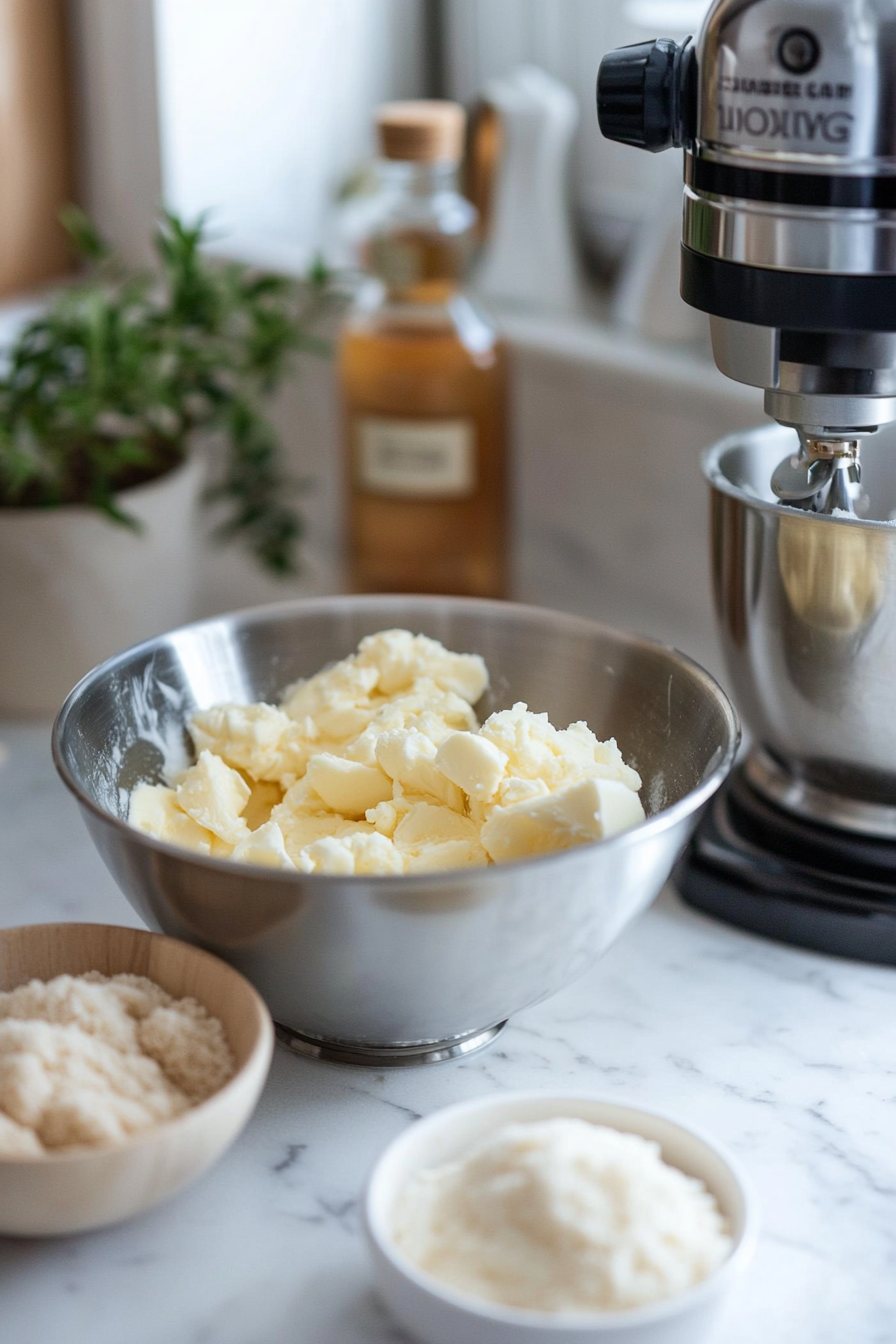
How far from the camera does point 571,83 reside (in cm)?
136

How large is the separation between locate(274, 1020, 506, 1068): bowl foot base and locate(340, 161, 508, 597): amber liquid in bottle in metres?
0.53

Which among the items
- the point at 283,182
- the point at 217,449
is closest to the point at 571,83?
the point at 283,182

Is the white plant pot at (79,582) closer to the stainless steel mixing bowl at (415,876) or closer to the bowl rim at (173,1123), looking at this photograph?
the stainless steel mixing bowl at (415,876)

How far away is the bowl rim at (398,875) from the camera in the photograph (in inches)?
22.0

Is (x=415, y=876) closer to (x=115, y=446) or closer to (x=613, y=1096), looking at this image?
(x=613, y=1096)

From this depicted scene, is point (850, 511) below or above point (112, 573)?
above

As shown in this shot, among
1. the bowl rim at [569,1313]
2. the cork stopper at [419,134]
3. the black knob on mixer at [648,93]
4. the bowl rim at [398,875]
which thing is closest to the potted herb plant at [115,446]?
the cork stopper at [419,134]

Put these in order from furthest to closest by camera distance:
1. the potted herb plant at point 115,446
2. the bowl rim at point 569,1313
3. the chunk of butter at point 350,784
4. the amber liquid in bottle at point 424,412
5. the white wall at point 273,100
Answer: the white wall at point 273,100 < the amber liquid in bottle at point 424,412 < the potted herb plant at point 115,446 < the chunk of butter at point 350,784 < the bowl rim at point 569,1313

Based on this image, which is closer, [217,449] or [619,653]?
[619,653]

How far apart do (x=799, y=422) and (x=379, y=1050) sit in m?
0.34

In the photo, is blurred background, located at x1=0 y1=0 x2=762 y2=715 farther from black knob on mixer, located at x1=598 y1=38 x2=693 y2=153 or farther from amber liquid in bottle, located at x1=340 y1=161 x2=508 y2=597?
black knob on mixer, located at x1=598 y1=38 x2=693 y2=153

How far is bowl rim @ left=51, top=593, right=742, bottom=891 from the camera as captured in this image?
1.83 feet

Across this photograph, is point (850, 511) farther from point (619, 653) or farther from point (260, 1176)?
point (260, 1176)

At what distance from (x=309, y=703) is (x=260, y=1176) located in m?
0.25
